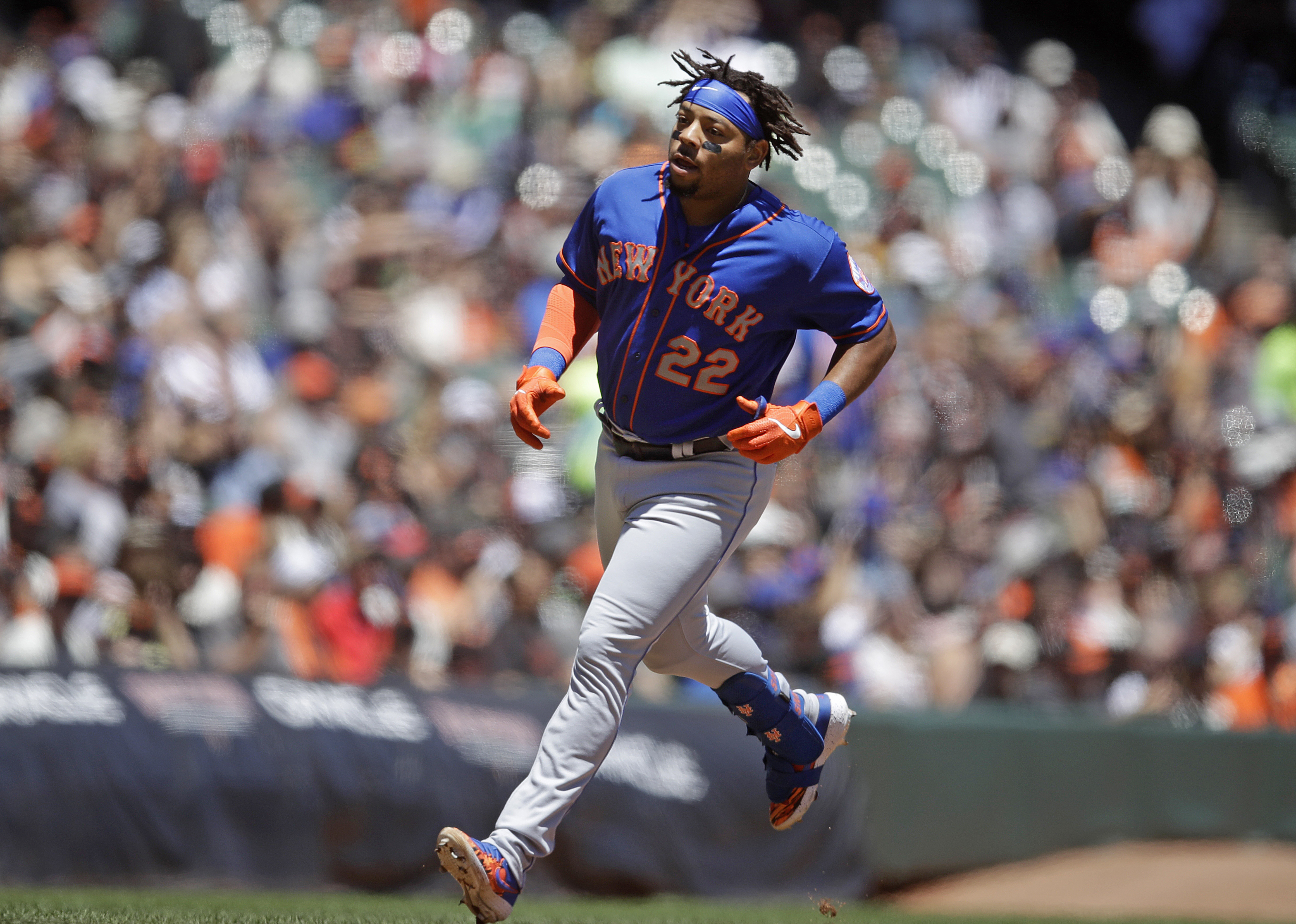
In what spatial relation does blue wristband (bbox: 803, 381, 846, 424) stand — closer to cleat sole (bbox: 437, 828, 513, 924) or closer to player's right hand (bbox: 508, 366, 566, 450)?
player's right hand (bbox: 508, 366, 566, 450)

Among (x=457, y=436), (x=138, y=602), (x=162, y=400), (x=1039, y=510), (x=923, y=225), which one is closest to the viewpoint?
(x=138, y=602)

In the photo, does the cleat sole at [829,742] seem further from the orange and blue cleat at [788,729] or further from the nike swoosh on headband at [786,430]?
the nike swoosh on headband at [786,430]

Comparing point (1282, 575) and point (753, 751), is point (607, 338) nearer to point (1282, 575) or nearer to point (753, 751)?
point (753, 751)

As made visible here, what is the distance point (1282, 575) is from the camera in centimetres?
1145

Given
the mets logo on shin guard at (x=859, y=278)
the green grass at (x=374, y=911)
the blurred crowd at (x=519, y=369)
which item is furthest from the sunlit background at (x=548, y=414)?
the mets logo on shin guard at (x=859, y=278)

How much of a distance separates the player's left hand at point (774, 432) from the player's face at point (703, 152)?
25.1 inches

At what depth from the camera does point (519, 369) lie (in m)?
10.5

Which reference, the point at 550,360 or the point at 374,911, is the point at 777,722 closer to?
the point at 550,360

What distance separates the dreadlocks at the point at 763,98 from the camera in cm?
446

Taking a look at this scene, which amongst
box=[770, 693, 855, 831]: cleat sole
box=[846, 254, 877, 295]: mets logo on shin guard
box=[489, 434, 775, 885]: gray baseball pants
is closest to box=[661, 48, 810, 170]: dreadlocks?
box=[846, 254, 877, 295]: mets logo on shin guard

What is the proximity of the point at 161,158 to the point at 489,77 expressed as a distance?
335cm

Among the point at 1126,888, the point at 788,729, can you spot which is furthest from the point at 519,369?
the point at 788,729

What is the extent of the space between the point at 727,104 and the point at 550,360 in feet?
3.06

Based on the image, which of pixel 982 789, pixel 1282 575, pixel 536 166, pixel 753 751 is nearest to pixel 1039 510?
pixel 1282 575
